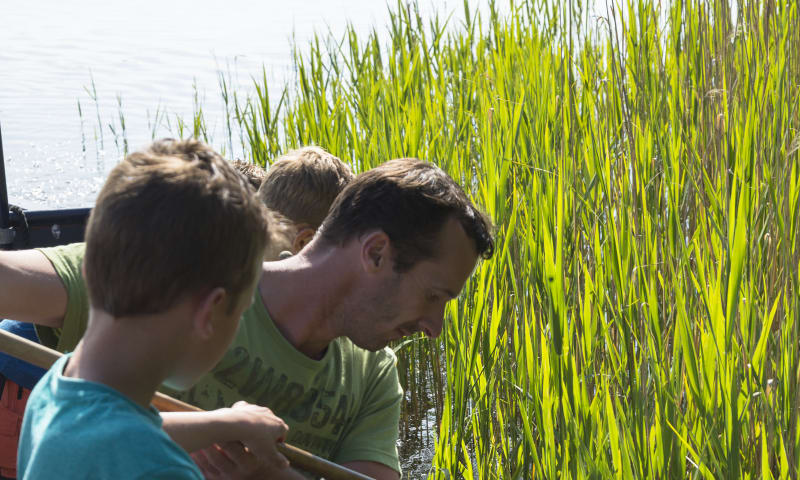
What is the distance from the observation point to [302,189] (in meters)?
2.05

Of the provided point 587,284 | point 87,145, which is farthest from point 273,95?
point 587,284

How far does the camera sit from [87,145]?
20.3 ft

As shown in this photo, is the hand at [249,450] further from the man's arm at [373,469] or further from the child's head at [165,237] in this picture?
the child's head at [165,237]

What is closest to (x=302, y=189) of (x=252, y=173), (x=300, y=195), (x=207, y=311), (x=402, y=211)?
(x=300, y=195)

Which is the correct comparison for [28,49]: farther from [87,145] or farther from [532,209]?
[532,209]

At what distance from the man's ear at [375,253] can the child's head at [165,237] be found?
1.93ft

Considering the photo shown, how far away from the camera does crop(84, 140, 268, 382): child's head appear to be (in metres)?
0.89

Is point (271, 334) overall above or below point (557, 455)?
above

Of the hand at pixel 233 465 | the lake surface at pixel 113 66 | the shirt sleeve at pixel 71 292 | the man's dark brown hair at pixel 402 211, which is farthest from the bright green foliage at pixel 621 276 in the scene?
the lake surface at pixel 113 66

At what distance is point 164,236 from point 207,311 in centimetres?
8

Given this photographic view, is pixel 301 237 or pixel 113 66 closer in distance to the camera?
pixel 301 237

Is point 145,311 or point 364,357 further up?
point 145,311

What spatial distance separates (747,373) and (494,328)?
2.31 feet

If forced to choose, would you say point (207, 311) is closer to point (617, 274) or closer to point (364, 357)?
point (364, 357)
